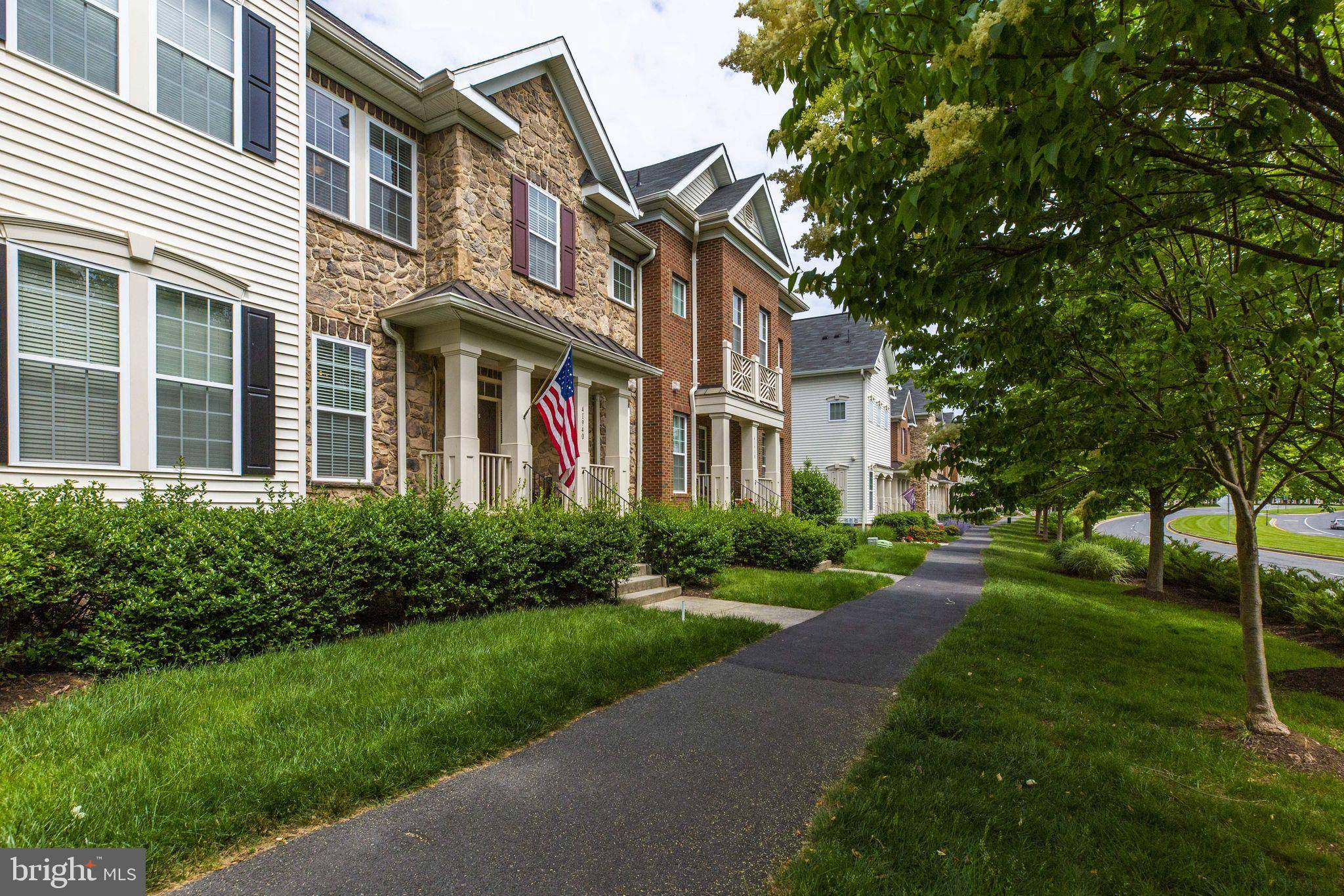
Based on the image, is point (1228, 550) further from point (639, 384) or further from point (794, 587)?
point (639, 384)

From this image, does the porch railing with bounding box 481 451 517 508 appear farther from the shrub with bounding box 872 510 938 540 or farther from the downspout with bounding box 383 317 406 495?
the shrub with bounding box 872 510 938 540

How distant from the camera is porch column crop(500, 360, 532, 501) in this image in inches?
389

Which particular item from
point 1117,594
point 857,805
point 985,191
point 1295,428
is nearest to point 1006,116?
point 985,191

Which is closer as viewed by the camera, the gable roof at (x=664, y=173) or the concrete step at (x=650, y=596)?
the concrete step at (x=650, y=596)

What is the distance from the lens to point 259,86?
7.50 metres

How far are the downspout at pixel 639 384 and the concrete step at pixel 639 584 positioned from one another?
12.1ft

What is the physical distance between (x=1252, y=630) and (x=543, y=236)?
10.4 metres

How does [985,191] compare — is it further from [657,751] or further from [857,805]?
[657,751]

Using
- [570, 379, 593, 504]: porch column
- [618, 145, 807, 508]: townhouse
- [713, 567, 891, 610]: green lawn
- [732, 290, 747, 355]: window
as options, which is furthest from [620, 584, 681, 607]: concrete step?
[732, 290, 747, 355]: window

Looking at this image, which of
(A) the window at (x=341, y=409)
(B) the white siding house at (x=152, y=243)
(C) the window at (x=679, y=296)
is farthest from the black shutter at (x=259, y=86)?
(C) the window at (x=679, y=296)

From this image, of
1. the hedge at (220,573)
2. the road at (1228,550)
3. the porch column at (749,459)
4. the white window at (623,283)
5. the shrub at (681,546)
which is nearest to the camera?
the hedge at (220,573)

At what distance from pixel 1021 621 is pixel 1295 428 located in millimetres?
4174

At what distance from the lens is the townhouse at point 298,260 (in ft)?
19.3

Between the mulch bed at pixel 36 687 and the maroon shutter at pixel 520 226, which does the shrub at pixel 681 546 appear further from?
the mulch bed at pixel 36 687
